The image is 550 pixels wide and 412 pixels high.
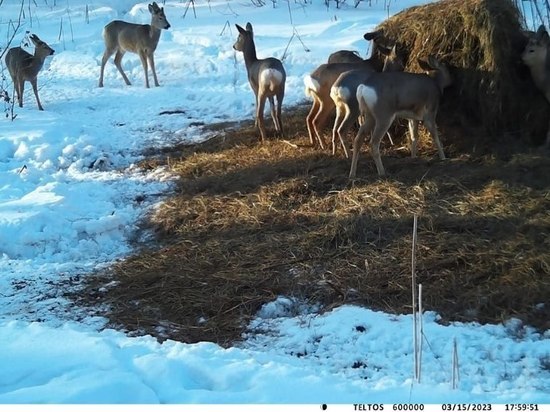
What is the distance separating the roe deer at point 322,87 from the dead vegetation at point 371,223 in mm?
284

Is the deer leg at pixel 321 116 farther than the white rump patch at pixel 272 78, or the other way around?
the white rump patch at pixel 272 78

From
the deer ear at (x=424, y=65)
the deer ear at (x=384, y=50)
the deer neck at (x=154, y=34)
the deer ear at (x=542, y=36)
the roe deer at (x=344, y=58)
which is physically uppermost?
the deer neck at (x=154, y=34)

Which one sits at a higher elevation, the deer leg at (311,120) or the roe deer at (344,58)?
the roe deer at (344,58)

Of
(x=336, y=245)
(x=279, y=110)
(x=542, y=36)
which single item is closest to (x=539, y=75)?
(x=542, y=36)

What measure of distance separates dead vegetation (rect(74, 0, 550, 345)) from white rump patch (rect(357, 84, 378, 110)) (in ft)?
2.46

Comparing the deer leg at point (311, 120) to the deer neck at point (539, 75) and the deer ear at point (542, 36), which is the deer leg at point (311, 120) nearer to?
the deer neck at point (539, 75)

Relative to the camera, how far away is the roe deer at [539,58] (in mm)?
8031

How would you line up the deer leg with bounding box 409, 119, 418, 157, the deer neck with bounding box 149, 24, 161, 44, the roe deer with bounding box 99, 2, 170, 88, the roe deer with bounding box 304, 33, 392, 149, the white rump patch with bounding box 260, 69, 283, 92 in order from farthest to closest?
the deer neck with bounding box 149, 24, 161, 44
the roe deer with bounding box 99, 2, 170, 88
the white rump patch with bounding box 260, 69, 283, 92
the roe deer with bounding box 304, 33, 392, 149
the deer leg with bounding box 409, 119, 418, 157

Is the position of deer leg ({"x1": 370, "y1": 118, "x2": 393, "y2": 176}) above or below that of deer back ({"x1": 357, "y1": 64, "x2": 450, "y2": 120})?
below

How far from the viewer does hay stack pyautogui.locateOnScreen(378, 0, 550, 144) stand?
8.05 meters

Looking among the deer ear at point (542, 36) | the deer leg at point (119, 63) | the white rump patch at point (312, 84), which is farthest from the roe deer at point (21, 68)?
the deer ear at point (542, 36)

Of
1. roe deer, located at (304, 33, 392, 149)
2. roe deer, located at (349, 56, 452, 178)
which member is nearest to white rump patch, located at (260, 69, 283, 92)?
roe deer, located at (304, 33, 392, 149)

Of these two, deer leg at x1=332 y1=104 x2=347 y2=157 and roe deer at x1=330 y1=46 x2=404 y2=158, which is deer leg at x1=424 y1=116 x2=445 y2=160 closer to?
roe deer at x1=330 y1=46 x2=404 y2=158

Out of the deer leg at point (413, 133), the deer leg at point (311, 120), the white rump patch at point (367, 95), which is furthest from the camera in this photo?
the deer leg at point (311, 120)
